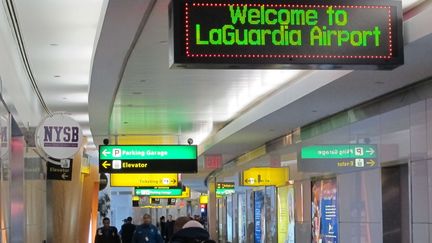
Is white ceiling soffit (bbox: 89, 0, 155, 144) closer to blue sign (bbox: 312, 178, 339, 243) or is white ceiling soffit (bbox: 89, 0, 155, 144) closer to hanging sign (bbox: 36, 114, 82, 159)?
hanging sign (bbox: 36, 114, 82, 159)

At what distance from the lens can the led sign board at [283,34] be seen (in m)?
6.01

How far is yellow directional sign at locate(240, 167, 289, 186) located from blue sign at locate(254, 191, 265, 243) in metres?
3.47

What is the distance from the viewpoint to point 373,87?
439 inches

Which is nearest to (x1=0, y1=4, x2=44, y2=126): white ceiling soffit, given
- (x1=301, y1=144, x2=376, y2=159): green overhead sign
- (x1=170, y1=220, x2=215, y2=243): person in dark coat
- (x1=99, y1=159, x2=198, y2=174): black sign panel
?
(x1=99, y1=159, x2=198, y2=174): black sign panel

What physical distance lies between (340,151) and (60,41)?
5.54m

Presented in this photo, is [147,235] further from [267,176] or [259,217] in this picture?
[259,217]

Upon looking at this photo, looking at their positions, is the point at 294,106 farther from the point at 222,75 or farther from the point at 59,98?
the point at 59,98

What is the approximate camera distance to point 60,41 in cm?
1097

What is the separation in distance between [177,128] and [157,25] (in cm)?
1032

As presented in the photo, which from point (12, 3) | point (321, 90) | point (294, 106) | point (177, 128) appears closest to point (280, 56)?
point (12, 3)

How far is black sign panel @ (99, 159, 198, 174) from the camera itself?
54.3 feet

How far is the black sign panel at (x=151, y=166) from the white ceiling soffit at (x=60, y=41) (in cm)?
161

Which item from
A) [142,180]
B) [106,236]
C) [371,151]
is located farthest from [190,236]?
[142,180]

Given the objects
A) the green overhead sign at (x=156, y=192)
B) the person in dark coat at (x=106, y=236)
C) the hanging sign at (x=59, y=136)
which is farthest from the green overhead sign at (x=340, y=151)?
the green overhead sign at (x=156, y=192)
